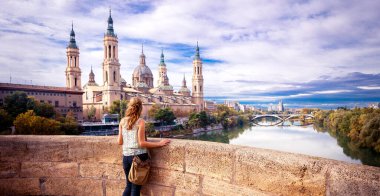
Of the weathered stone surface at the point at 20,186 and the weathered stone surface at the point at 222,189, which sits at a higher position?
the weathered stone surface at the point at 222,189

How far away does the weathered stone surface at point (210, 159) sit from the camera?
2.52 m

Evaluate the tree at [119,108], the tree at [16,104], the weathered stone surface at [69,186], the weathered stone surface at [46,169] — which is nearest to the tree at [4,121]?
the tree at [16,104]

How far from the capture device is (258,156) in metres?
2.33

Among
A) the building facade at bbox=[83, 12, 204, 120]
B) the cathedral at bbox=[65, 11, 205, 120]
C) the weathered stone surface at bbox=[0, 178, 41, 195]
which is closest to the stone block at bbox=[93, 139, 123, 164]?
the weathered stone surface at bbox=[0, 178, 41, 195]

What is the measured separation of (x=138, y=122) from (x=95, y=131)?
4314 cm

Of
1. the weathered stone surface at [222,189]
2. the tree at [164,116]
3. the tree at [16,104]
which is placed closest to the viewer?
the weathered stone surface at [222,189]

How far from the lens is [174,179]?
2.86 m

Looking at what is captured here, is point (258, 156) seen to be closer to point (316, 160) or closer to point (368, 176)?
point (316, 160)

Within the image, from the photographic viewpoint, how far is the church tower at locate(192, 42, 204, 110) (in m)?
95.6

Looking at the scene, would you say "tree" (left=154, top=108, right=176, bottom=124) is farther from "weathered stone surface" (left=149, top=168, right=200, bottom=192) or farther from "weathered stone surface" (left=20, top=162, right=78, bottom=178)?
"weathered stone surface" (left=149, top=168, right=200, bottom=192)

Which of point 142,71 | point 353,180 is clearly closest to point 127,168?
point 353,180

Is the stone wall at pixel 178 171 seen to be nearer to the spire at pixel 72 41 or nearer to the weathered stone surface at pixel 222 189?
the weathered stone surface at pixel 222 189

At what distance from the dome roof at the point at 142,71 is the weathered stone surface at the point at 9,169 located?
82597mm

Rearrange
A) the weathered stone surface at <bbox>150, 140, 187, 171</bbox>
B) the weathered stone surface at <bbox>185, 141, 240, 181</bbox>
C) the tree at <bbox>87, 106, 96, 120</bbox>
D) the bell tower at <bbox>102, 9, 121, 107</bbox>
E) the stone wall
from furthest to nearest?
the bell tower at <bbox>102, 9, 121, 107</bbox> → the tree at <bbox>87, 106, 96, 120</bbox> → the weathered stone surface at <bbox>150, 140, 187, 171</bbox> → the weathered stone surface at <bbox>185, 141, 240, 181</bbox> → the stone wall
